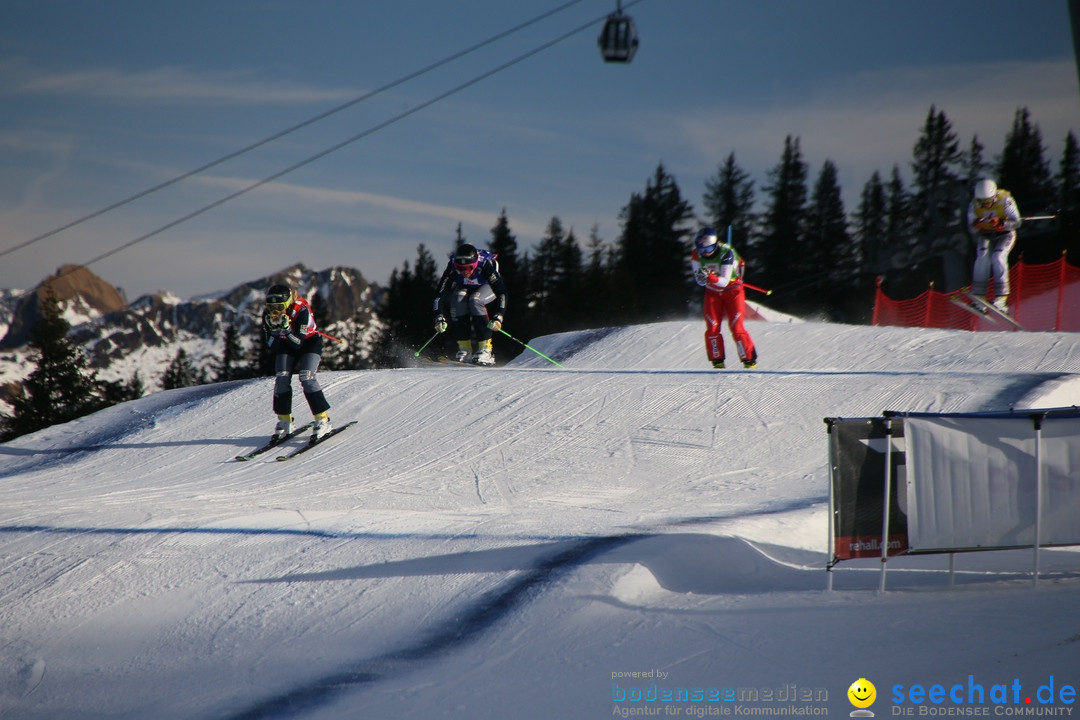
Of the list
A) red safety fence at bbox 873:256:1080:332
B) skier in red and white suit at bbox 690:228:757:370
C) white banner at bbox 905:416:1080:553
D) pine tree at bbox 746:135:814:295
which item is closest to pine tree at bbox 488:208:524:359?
pine tree at bbox 746:135:814:295

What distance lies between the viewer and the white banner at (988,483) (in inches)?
193

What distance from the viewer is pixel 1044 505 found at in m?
4.93

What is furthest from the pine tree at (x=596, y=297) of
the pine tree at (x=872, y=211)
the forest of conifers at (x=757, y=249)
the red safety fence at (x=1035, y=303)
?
the red safety fence at (x=1035, y=303)

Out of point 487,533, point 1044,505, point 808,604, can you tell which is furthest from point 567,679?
point 1044,505

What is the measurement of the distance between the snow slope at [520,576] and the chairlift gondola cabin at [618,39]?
14.0 ft

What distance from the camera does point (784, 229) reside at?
55.7m

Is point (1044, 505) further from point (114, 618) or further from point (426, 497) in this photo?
point (114, 618)

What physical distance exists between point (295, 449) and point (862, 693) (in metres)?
8.24

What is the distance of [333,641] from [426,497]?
3272mm

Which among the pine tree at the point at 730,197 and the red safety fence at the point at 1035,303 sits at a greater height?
the pine tree at the point at 730,197

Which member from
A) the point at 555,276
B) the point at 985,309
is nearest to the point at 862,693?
the point at 985,309

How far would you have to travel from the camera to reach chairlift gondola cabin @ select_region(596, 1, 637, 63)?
407 inches

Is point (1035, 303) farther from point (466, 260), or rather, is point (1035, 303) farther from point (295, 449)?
point (295, 449)

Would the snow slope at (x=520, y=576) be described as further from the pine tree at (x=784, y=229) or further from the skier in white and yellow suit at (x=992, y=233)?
the pine tree at (x=784, y=229)
